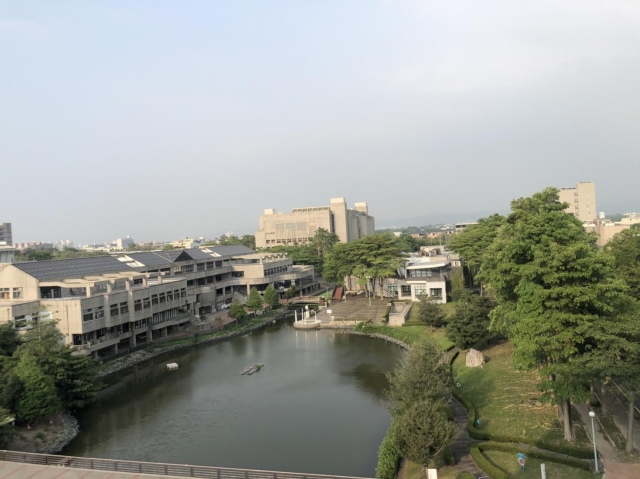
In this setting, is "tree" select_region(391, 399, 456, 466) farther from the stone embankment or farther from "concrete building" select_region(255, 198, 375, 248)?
"concrete building" select_region(255, 198, 375, 248)

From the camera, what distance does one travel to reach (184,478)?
40.2 ft

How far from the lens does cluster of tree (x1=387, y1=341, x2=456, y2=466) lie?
14148mm

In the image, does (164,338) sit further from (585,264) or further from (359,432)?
(585,264)

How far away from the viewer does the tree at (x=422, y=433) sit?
14.1m

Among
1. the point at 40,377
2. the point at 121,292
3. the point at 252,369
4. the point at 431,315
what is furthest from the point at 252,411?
the point at 431,315

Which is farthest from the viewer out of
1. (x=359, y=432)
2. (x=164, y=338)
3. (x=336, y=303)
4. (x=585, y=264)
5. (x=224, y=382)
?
(x=336, y=303)

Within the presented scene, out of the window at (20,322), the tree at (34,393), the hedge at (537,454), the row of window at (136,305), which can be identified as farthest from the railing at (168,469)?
the window at (20,322)

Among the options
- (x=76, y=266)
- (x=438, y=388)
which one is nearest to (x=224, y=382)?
(x=438, y=388)

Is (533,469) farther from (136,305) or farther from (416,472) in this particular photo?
(136,305)

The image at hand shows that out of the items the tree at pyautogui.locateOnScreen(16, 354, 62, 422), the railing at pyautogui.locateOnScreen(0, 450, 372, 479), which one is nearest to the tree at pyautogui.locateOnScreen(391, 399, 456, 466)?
the railing at pyautogui.locateOnScreen(0, 450, 372, 479)

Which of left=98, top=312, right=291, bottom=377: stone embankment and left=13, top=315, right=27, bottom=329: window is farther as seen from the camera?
left=98, top=312, right=291, bottom=377: stone embankment

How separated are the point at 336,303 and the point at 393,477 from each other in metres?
33.8

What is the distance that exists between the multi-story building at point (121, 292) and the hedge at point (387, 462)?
20.1 m

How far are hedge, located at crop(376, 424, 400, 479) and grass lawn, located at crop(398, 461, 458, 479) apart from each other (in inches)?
10.6
